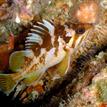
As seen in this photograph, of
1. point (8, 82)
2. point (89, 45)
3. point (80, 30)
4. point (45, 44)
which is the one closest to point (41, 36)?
point (45, 44)

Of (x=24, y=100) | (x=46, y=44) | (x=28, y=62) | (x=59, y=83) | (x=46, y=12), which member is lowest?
(x=24, y=100)

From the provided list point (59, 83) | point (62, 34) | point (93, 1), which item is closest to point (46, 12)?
point (62, 34)

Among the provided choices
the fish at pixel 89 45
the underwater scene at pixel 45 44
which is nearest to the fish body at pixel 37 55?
the underwater scene at pixel 45 44

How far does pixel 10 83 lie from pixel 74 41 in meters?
0.98

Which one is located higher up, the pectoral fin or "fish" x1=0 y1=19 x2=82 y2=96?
"fish" x1=0 y1=19 x2=82 y2=96

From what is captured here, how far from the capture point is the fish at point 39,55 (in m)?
3.42

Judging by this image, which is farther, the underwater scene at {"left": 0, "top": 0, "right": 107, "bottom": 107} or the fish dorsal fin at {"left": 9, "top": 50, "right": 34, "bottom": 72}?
the fish dorsal fin at {"left": 9, "top": 50, "right": 34, "bottom": 72}

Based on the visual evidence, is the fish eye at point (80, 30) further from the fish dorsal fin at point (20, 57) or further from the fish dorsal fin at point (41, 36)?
the fish dorsal fin at point (20, 57)

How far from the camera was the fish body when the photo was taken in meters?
3.42

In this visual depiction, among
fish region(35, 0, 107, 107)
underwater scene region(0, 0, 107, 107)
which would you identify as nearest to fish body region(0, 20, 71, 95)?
underwater scene region(0, 0, 107, 107)

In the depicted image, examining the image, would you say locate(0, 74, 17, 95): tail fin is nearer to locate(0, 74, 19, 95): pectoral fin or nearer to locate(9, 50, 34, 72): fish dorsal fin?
locate(0, 74, 19, 95): pectoral fin

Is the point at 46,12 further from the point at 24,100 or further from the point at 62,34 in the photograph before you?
the point at 24,100

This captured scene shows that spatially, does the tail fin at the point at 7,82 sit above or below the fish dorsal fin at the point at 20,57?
below

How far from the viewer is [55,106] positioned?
281 centimetres
